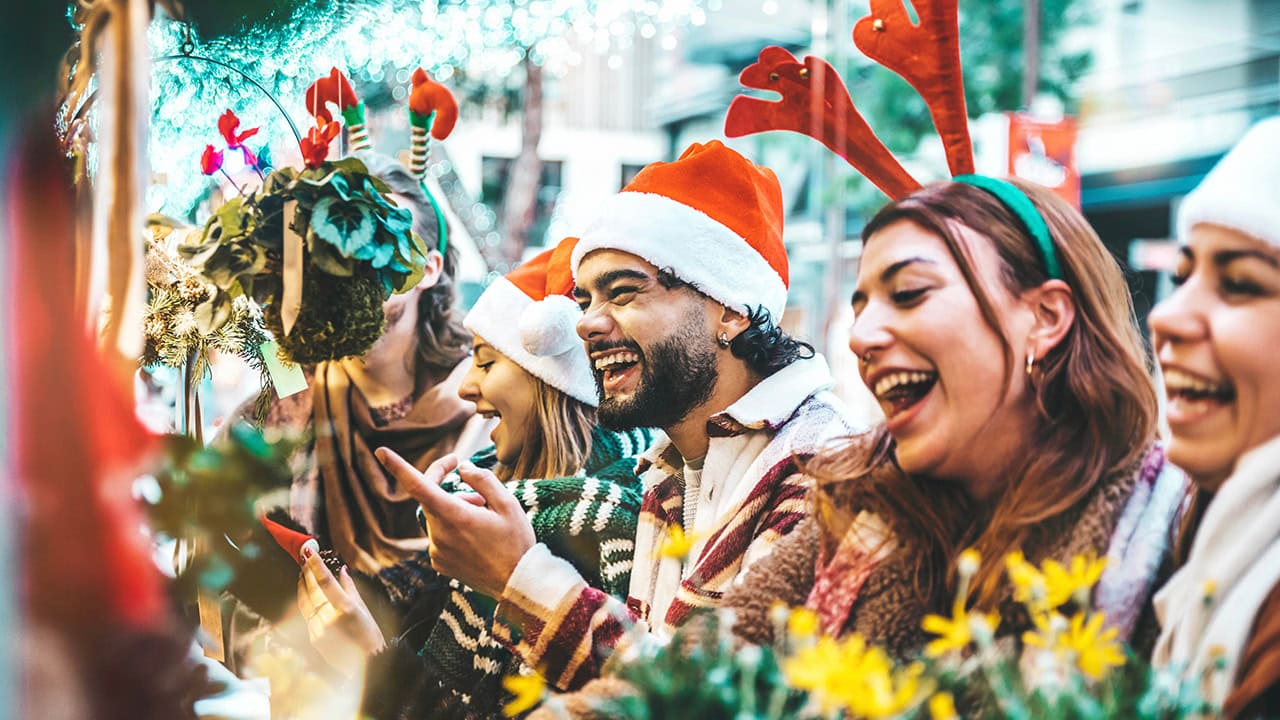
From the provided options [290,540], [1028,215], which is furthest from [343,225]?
[1028,215]

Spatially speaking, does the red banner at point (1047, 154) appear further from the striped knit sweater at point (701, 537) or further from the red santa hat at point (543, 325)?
the striped knit sweater at point (701, 537)

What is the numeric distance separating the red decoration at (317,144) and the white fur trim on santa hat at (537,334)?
0.67 metres

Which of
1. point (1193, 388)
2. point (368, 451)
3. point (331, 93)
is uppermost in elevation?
point (331, 93)

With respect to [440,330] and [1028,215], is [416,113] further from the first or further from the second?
[1028,215]

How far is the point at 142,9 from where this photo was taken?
123 cm

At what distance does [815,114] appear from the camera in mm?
1806

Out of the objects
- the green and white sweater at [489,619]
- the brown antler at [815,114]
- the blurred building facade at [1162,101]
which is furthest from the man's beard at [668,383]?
the blurred building facade at [1162,101]

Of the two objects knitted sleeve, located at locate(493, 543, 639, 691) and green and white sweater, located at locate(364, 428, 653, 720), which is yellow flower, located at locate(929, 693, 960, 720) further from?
green and white sweater, located at locate(364, 428, 653, 720)

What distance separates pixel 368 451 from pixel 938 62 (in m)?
1.72

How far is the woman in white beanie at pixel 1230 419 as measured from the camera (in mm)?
1002

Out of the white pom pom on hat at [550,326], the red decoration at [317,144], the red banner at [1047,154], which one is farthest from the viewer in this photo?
the red banner at [1047,154]

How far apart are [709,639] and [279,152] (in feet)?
4.81

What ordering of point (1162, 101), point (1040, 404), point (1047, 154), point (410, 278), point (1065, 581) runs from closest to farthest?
point (1065, 581) → point (1040, 404) → point (410, 278) → point (1047, 154) → point (1162, 101)

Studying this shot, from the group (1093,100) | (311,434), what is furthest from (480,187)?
(311,434)
